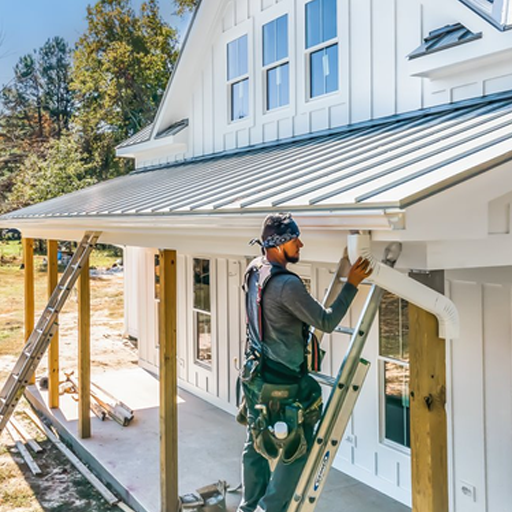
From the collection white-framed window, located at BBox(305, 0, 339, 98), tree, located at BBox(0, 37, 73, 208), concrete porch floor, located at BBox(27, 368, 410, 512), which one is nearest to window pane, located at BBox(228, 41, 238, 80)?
white-framed window, located at BBox(305, 0, 339, 98)

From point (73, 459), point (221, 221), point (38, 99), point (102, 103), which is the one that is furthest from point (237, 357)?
point (38, 99)

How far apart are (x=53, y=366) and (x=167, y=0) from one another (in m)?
28.5

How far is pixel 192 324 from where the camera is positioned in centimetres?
985

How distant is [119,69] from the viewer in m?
31.3

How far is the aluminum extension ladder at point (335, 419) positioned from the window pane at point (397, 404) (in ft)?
9.52

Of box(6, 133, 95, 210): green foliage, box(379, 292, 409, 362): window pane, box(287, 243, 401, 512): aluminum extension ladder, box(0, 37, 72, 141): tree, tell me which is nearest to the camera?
box(287, 243, 401, 512): aluminum extension ladder

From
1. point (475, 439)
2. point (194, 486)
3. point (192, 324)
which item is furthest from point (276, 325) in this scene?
point (192, 324)

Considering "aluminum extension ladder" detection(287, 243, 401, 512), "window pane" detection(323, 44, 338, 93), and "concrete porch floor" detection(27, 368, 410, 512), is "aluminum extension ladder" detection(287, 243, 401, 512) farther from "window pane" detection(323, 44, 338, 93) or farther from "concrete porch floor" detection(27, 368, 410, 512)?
"window pane" detection(323, 44, 338, 93)

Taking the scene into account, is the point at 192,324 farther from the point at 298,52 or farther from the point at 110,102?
the point at 110,102

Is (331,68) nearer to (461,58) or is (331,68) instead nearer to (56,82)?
(461,58)

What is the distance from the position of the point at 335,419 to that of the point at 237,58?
6873mm

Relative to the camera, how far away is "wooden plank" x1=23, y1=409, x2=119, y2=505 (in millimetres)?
6352

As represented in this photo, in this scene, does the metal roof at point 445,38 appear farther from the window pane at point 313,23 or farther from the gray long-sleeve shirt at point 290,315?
the gray long-sleeve shirt at point 290,315

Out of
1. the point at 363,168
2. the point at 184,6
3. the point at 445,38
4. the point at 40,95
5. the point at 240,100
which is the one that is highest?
the point at 184,6
